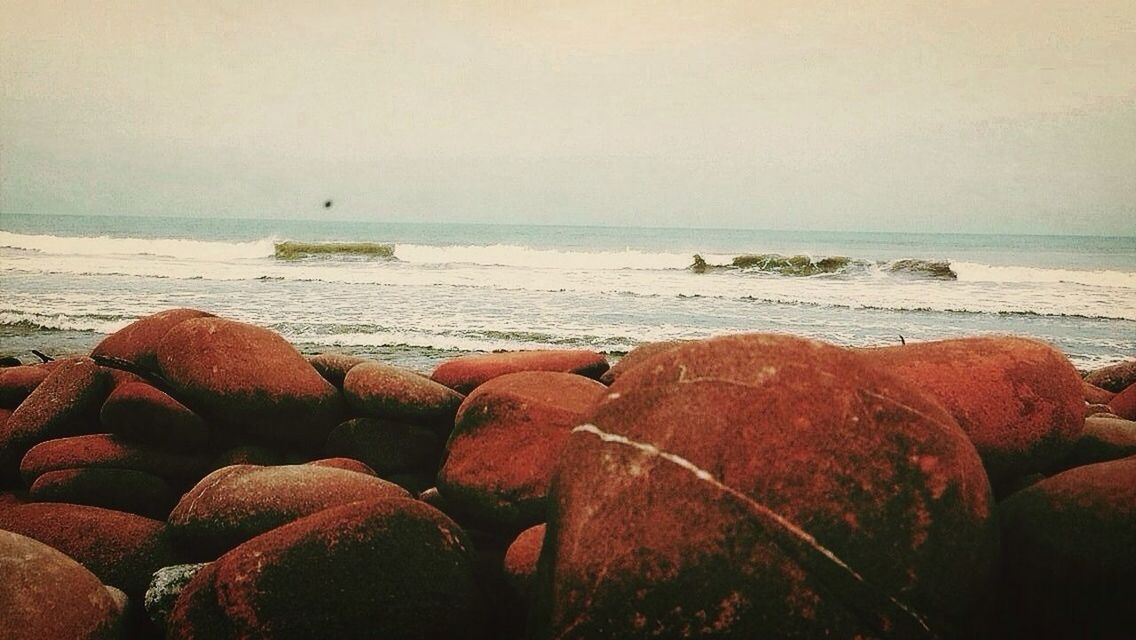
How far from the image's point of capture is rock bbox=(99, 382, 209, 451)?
3.66 meters

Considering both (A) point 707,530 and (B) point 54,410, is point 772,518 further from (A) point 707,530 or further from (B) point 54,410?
(B) point 54,410

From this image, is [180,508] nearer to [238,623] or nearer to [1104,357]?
[238,623]

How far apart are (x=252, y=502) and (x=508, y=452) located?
1.07 metres

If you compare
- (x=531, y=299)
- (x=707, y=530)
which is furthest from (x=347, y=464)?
(x=531, y=299)

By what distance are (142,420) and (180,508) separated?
1048mm

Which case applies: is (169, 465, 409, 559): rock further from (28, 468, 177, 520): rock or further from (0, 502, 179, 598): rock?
(28, 468, 177, 520): rock

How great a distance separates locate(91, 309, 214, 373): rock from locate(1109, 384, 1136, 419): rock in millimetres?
6116

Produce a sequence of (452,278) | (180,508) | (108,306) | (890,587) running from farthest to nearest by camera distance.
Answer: (452,278)
(108,306)
(180,508)
(890,587)

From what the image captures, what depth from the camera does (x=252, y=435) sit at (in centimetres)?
389

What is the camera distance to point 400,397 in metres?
3.89

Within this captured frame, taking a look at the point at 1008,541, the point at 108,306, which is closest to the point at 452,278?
the point at 108,306

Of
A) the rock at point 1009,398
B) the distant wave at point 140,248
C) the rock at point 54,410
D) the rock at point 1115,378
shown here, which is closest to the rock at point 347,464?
the rock at point 54,410

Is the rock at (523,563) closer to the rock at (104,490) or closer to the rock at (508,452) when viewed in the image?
the rock at (508,452)

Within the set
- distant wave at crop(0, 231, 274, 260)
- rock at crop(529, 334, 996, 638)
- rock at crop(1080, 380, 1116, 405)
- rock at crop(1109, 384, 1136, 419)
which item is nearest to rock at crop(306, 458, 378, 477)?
rock at crop(529, 334, 996, 638)
